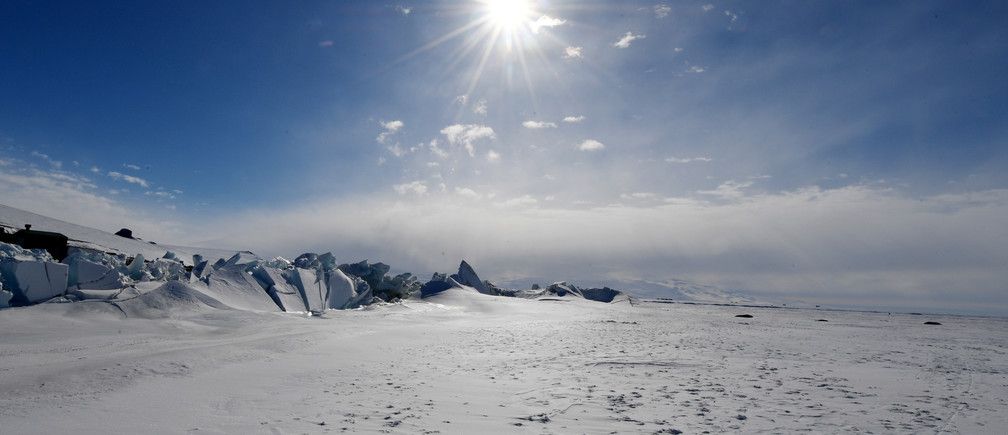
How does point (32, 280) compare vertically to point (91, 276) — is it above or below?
below

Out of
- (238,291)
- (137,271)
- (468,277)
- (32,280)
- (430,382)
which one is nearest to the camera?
(430,382)

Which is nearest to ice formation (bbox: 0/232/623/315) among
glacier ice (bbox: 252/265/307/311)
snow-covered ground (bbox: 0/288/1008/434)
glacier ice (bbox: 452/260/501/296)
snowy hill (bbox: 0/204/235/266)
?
glacier ice (bbox: 252/265/307/311)

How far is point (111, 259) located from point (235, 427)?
15.2m

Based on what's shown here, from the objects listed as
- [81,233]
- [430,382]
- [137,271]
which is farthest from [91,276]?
[81,233]

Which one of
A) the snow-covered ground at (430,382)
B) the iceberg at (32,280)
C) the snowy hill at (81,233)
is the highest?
the snowy hill at (81,233)

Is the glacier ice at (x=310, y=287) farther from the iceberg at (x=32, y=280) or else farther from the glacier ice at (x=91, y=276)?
the iceberg at (x=32, y=280)

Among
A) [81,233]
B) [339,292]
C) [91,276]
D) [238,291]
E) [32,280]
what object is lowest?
[339,292]

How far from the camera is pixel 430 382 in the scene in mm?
7301

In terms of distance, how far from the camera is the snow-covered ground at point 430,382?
5.20 metres

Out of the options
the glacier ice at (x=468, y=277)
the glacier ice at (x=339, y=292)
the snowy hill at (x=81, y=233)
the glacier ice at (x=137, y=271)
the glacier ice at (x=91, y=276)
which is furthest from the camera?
the glacier ice at (x=468, y=277)

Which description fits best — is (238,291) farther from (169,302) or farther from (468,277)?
(468,277)

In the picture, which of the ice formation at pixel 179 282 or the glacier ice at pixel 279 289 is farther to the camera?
the glacier ice at pixel 279 289

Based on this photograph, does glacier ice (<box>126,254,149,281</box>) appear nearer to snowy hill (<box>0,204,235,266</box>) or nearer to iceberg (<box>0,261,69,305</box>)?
iceberg (<box>0,261,69,305</box>)

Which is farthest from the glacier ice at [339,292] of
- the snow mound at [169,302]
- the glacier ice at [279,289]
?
the snow mound at [169,302]
